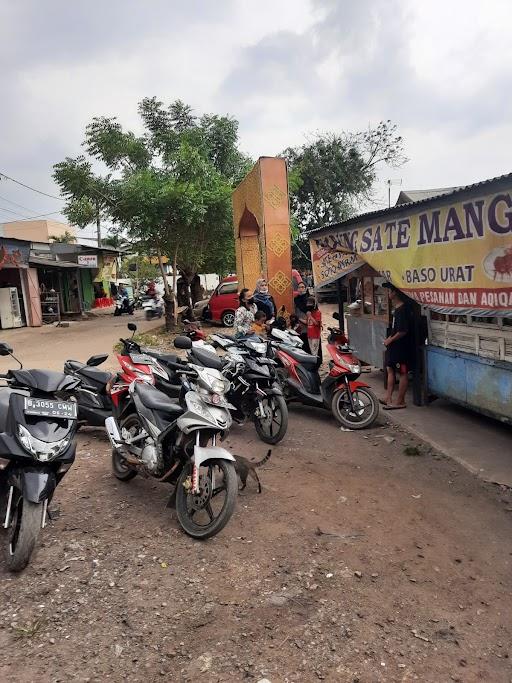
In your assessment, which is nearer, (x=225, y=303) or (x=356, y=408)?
(x=356, y=408)

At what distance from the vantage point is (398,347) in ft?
21.5

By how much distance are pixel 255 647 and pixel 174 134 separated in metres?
19.5

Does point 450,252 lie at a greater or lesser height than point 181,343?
greater

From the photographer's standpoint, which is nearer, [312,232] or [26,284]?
[312,232]

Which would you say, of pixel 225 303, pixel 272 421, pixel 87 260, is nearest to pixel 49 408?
pixel 272 421

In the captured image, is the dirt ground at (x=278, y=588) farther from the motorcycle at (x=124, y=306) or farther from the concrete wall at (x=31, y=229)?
the concrete wall at (x=31, y=229)

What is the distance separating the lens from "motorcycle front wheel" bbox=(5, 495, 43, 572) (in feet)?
9.66

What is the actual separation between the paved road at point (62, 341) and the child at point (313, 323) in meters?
4.07

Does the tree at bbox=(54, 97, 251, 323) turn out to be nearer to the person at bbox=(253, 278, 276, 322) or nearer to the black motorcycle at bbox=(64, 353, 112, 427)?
the person at bbox=(253, 278, 276, 322)

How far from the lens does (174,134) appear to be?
1923 centimetres

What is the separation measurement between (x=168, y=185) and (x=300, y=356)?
8588 mm

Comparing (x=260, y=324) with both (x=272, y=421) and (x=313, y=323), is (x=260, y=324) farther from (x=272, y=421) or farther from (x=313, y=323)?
(x=272, y=421)

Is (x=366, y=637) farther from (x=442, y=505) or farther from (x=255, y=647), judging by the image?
(x=442, y=505)

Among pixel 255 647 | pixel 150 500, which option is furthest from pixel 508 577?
pixel 150 500
